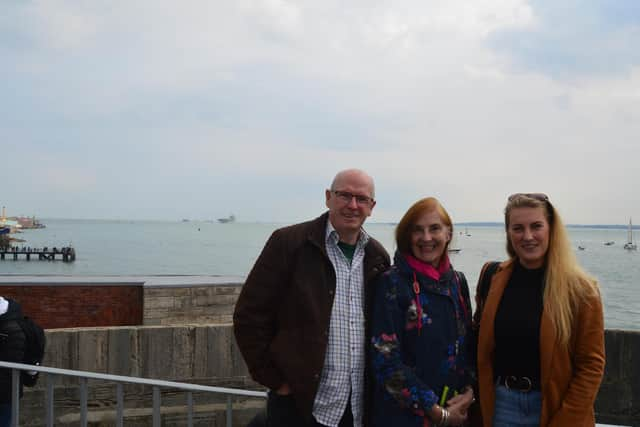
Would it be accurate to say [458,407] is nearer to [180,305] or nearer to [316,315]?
[316,315]

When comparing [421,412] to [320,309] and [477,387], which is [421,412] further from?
[320,309]

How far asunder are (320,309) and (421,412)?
2.12 feet

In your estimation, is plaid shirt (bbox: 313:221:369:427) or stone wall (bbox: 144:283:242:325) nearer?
plaid shirt (bbox: 313:221:369:427)

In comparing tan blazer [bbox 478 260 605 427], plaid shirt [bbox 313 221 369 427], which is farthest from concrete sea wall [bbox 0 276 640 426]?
tan blazer [bbox 478 260 605 427]

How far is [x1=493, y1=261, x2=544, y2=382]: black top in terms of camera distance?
235cm

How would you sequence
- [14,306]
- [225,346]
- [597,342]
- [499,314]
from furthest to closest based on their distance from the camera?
[225,346], [14,306], [499,314], [597,342]

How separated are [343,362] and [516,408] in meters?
0.82

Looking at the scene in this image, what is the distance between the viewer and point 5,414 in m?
4.18

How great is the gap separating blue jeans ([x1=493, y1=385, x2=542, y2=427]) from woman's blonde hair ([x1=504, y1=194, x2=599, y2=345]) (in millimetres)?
313

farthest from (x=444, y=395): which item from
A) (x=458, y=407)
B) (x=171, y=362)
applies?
(x=171, y=362)

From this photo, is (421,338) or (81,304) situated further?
(81,304)

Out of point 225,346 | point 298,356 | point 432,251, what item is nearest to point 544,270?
point 432,251

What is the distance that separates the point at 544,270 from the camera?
2.44 meters

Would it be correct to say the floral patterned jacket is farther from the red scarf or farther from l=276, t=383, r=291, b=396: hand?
l=276, t=383, r=291, b=396: hand
